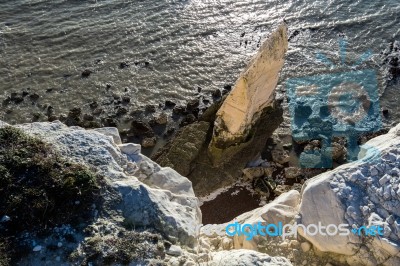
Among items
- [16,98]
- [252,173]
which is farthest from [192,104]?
[16,98]

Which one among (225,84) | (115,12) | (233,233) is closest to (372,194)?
(233,233)

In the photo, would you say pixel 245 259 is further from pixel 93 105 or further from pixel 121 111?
pixel 93 105

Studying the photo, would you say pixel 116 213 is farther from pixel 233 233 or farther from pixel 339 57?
pixel 339 57

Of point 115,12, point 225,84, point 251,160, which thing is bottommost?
point 251,160

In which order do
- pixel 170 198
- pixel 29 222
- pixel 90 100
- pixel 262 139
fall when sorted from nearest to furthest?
pixel 29 222 → pixel 170 198 → pixel 262 139 → pixel 90 100

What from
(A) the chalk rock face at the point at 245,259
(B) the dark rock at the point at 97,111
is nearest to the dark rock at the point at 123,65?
(B) the dark rock at the point at 97,111

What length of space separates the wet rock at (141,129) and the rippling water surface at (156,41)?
1556 millimetres

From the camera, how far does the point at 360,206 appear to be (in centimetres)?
971

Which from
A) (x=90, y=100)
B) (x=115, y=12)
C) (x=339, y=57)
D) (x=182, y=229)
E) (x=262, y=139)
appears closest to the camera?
(x=182, y=229)

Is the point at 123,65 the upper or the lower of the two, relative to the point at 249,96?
lower

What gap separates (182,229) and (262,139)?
8.38 m

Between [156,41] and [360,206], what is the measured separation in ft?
51.8

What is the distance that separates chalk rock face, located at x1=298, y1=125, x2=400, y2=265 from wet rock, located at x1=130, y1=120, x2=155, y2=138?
9.21 metres

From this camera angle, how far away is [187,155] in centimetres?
1582
